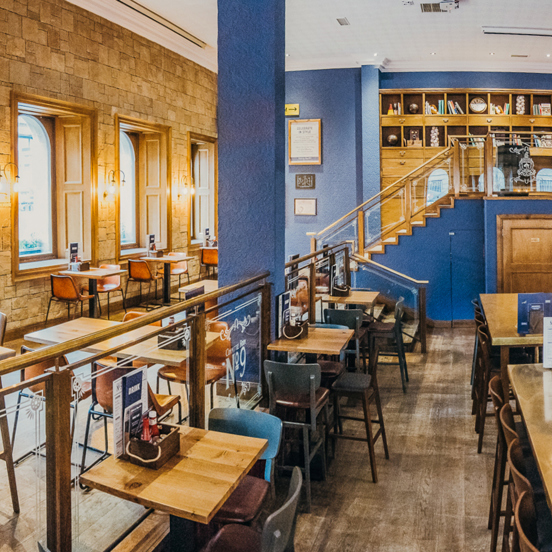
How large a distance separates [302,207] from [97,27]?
4950mm

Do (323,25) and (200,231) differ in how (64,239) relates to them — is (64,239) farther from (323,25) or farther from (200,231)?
(323,25)

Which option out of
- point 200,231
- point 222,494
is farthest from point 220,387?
point 200,231

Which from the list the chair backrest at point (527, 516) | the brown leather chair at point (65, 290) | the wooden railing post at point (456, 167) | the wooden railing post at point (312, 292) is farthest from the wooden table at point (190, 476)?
the wooden railing post at point (456, 167)

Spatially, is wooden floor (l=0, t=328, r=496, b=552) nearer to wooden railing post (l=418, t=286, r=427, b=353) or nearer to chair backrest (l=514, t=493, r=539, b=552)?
chair backrest (l=514, t=493, r=539, b=552)

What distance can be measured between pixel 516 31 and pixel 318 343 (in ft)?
24.3

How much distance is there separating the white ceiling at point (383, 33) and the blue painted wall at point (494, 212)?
9.04ft

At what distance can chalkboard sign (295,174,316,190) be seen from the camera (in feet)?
36.7

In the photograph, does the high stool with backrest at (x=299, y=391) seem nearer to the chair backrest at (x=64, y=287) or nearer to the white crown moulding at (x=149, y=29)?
the chair backrest at (x=64, y=287)

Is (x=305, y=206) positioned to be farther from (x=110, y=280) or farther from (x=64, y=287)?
(x=64, y=287)

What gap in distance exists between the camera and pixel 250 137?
430 centimetres

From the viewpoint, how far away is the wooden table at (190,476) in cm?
190

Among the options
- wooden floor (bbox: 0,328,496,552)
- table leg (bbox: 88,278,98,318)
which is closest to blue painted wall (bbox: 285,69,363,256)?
table leg (bbox: 88,278,98,318)

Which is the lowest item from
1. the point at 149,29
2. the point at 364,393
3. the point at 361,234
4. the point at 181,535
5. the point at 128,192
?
the point at 181,535

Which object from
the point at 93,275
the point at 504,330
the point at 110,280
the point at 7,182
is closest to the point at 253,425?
the point at 504,330
